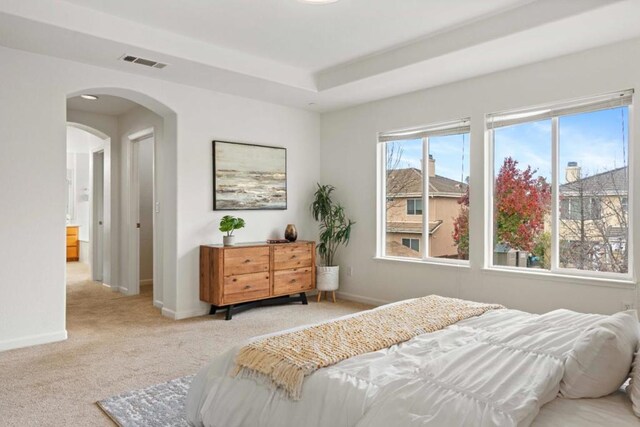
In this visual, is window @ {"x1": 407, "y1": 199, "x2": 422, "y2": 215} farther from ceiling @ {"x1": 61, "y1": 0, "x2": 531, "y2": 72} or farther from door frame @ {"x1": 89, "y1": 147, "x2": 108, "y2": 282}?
door frame @ {"x1": 89, "y1": 147, "x2": 108, "y2": 282}

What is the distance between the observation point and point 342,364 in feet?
6.10

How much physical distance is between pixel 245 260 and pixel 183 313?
0.87m

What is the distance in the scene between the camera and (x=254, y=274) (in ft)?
16.2

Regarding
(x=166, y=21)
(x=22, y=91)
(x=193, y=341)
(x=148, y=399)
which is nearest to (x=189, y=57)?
(x=166, y=21)

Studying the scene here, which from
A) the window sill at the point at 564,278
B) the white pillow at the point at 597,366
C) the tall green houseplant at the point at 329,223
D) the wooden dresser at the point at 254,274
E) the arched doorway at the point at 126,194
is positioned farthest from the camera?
the tall green houseplant at the point at 329,223

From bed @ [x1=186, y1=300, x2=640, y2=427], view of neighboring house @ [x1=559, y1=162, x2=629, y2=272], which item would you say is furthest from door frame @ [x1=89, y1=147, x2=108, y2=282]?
view of neighboring house @ [x1=559, y1=162, x2=629, y2=272]

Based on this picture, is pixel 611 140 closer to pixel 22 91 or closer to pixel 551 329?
pixel 551 329

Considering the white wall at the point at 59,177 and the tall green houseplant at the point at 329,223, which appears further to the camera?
the tall green houseplant at the point at 329,223

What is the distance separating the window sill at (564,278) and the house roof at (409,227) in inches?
31.4

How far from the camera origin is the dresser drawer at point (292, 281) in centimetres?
516

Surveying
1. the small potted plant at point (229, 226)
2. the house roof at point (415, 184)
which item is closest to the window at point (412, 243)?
the house roof at point (415, 184)

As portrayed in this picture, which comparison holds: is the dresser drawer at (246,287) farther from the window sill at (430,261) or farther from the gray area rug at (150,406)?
the gray area rug at (150,406)

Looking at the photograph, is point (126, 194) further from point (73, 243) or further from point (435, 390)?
point (435, 390)

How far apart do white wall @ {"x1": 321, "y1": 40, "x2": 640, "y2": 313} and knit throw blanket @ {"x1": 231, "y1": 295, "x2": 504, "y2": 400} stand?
1712mm
